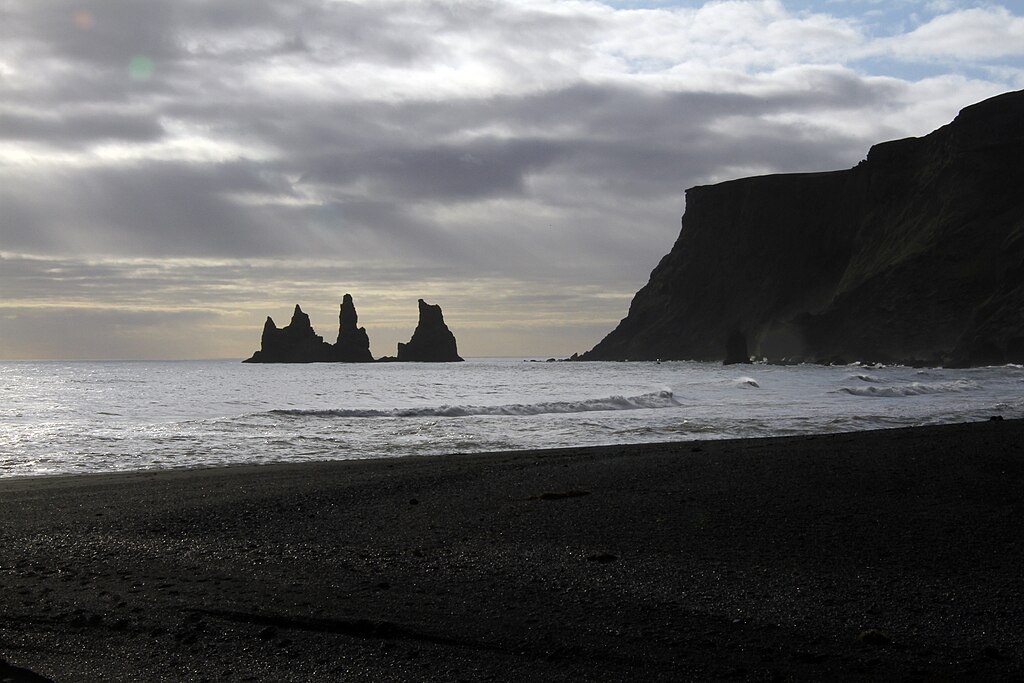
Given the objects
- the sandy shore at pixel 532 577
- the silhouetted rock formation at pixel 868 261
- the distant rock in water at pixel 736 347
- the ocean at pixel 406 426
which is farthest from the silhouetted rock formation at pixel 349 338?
the sandy shore at pixel 532 577

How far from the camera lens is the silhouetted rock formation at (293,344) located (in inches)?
7146

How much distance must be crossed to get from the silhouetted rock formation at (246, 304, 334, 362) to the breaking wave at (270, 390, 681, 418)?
156929 mm

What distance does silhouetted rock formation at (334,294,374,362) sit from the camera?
18250cm

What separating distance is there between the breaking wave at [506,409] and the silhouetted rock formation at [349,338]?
157 metres

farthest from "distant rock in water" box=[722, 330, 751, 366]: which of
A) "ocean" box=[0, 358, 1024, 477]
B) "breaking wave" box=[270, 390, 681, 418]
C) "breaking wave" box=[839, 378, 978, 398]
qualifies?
"breaking wave" box=[270, 390, 681, 418]

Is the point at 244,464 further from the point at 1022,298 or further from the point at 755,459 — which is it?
the point at 1022,298

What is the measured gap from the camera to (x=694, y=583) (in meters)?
5.33

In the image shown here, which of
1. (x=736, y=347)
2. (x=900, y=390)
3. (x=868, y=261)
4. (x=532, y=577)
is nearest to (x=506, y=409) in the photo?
(x=900, y=390)

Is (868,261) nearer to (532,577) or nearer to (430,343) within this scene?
(430,343)

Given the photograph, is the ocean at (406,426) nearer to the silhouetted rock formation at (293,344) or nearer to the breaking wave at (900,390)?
the breaking wave at (900,390)

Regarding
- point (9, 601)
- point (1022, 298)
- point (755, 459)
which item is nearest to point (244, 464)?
point (755, 459)

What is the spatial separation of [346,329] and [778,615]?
18251 cm

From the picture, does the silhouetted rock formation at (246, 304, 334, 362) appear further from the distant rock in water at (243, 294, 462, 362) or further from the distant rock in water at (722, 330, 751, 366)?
the distant rock in water at (722, 330, 751, 366)

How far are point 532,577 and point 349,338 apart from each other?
181289 millimetres
